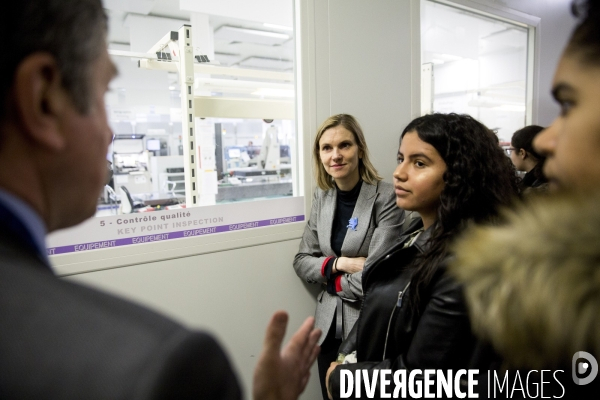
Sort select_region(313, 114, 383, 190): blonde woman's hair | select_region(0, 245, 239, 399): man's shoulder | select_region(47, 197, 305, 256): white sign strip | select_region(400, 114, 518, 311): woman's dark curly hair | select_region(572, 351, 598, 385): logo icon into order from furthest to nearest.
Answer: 1. select_region(313, 114, 383, 190): blonde woman's hair
2. select_region(47, 197, 305, 256): white sign strip
3. select_region(400, 114, 518, 311): woman's dark curly hair
4. select_region(572, 351, 598, 385): logo icon
5. select_region(0, 245, 239, 399): man's shoulder

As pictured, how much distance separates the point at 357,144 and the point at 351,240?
58 cm

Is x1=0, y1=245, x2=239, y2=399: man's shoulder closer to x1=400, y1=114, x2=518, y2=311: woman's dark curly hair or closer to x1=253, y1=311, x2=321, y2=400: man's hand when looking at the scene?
x1=253, y1=311, x2=321, y2=400: man's hand

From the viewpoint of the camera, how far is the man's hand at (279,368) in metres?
0.73

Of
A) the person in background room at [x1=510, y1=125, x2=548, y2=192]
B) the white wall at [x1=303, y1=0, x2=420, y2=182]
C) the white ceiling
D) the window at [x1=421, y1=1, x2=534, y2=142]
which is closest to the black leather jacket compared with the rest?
the white wall at [x1=303, y1=0, x2=420, y2=182]

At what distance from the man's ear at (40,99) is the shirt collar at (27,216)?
0.23 feet

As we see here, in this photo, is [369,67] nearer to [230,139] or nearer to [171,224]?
[230,139]

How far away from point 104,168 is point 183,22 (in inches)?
75.5

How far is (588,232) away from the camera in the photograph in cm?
37

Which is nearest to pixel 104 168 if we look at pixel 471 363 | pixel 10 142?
pixel 10 142

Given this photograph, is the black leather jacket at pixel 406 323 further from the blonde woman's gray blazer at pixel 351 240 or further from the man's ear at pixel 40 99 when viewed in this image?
the man's ear at pixel 40 99

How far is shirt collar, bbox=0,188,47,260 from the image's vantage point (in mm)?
449

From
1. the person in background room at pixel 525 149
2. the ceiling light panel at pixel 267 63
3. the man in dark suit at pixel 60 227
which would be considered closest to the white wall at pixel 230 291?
the ceiling light panel at pixel 267 63

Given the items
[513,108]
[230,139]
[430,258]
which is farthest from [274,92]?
[513,108]

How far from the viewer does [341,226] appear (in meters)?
2.31
